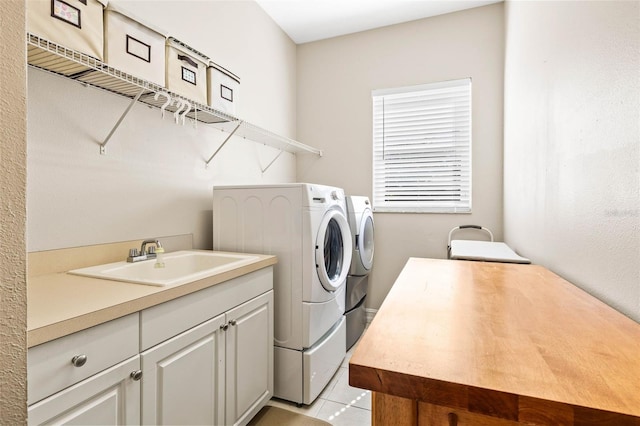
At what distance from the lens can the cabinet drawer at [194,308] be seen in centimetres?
114

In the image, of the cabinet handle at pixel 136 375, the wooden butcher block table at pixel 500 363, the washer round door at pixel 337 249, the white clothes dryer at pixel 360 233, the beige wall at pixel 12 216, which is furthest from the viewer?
the white clothes dryer at pixel 360 233

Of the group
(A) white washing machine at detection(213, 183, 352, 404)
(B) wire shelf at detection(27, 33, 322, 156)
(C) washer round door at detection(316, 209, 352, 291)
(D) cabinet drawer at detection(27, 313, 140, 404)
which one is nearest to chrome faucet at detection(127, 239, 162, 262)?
(A) white washing machine at detection(213, 183, 352, 404)

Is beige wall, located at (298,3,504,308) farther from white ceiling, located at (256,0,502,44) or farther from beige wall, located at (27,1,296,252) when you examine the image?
beige wall, located at (27,1,296,252)

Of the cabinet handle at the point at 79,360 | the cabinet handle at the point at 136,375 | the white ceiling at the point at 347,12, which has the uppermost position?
the white ceiling at the point at 347,12

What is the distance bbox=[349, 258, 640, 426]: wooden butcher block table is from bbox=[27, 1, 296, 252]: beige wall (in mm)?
1461

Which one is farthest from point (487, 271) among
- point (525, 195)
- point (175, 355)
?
point (175, 355)

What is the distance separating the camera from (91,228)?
1.56 m

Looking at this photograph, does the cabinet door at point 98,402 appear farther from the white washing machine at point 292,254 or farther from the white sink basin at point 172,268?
the white washing machine at point 292,254

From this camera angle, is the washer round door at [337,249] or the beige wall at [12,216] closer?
the beige wall at [12,216]

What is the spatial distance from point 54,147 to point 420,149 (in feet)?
9.16

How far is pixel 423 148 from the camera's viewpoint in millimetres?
3170

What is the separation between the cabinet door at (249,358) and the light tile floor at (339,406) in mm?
251

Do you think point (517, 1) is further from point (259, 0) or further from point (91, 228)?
point (91, 228)

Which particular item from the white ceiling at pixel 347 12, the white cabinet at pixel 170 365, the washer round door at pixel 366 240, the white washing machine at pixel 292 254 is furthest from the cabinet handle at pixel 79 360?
the white ceiling at pixel 347 12
